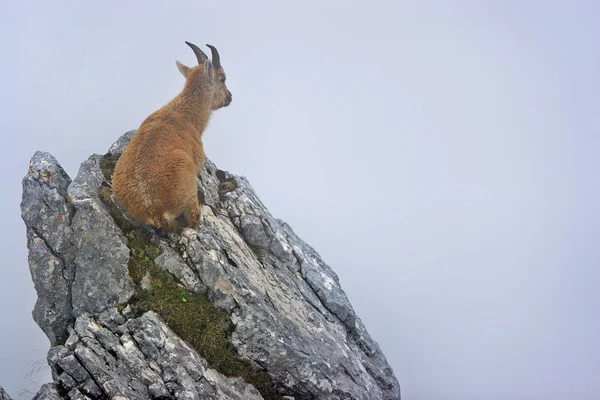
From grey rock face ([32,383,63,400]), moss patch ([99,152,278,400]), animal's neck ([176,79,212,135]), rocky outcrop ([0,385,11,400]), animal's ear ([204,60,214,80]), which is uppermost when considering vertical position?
animal's ear ([204,60,214,80])

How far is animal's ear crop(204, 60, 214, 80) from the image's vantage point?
1816 centimetres

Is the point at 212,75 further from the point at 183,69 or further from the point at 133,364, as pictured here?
the point at 133,364

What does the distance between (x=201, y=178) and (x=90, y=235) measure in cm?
445

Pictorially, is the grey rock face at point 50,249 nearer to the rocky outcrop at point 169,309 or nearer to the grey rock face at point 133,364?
the rocky outcrop at point 169,309

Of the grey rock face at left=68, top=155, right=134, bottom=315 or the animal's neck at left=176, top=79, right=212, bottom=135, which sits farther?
the animal's neck at left=176, top=79, right=212, bottom=135

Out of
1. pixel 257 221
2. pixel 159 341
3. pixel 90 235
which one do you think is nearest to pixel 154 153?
pixel 90 235

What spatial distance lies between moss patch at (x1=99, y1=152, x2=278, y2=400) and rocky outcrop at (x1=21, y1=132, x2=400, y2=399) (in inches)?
1.0

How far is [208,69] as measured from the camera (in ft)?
60.5

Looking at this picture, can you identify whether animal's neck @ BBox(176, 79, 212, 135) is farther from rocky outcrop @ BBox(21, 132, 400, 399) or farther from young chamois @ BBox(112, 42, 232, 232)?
rocky outcrop @ BBox(21, 132, 400, 399)

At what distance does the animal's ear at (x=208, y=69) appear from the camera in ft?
59.6

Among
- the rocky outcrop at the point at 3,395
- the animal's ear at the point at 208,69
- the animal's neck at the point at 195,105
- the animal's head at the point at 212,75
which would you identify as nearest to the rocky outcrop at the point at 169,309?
the rocky outcrop at the point at 3,395

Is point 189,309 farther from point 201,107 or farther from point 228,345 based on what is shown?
point 201,107

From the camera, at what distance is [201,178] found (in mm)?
16891

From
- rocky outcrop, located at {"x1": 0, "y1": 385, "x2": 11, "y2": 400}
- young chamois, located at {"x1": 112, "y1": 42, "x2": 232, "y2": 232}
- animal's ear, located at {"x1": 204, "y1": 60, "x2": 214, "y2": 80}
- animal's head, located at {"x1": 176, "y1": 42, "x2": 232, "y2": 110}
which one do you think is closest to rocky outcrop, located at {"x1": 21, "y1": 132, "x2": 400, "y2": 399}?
young chamois, located at {"x1": 112, "y1": 42, "x2": 232, "y2": 232}
